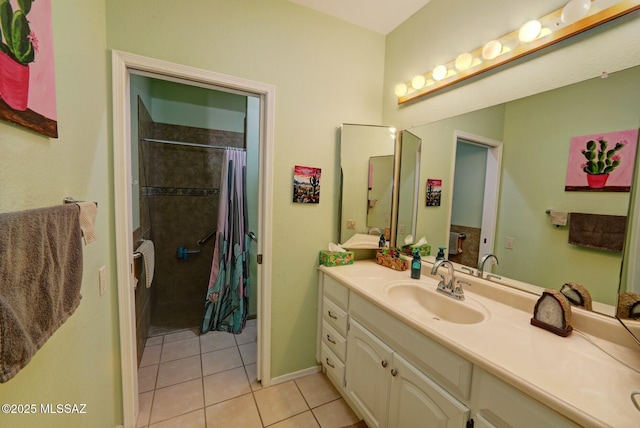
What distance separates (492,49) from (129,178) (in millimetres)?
2100

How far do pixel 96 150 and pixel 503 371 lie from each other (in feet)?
5.94

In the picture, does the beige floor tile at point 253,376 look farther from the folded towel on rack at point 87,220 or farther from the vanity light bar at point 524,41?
the vanity light bar at point 524,41

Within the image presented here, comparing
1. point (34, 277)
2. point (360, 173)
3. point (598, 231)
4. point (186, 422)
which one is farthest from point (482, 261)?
point (186, 422)

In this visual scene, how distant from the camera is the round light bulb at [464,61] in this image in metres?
1.41

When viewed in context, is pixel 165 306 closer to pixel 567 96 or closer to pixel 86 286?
pixel 86 286

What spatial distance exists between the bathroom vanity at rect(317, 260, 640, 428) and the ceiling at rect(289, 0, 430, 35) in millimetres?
1806

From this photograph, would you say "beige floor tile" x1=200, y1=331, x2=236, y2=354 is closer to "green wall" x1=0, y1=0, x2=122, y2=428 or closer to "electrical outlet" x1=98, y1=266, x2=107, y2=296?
"green wall" x1=0, y1=0, x2=122, y2=428

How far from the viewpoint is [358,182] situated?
197cm

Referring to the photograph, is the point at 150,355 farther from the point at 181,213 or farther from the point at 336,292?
the point at 336,292

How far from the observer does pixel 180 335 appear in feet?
7.87

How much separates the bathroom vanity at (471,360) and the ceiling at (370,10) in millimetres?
1806

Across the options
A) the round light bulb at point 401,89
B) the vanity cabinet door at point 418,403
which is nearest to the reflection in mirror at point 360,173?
the round light bulb at point 401,89

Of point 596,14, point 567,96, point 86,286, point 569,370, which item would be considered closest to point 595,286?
point 569,370

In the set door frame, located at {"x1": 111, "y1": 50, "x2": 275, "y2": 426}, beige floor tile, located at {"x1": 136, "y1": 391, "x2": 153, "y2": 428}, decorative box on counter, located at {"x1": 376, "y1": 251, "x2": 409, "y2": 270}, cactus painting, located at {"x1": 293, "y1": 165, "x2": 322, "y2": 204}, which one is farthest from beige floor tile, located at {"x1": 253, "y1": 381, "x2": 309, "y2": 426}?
cactus painting, located at {"x1": 293, "y1": 165, "x2": 322, "y2": 204}
